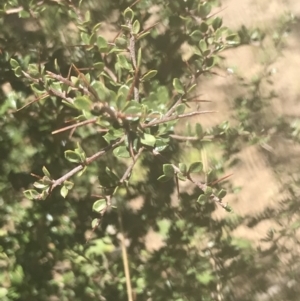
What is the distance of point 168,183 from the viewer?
1.20m

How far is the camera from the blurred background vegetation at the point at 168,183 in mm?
1123

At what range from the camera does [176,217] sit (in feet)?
3.91

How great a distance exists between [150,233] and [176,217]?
81mm

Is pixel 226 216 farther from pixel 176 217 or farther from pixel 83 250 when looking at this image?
pixel 83 250

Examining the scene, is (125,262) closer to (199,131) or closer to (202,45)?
(199,131)

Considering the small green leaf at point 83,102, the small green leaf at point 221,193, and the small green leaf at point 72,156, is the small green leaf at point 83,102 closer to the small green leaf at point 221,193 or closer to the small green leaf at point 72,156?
the small green leaf at point 72,156

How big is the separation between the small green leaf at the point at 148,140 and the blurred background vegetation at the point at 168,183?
Answer: 220 millimetres

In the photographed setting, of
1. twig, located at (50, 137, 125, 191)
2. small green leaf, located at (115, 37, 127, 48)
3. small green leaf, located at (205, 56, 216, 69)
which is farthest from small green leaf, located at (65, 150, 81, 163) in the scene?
small green leaf, located at (205, 56, 216, 69)

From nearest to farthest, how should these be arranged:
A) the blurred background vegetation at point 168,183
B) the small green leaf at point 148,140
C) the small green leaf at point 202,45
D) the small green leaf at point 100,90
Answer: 1. the small green leaf at point 100,90
2. the small green leaf at point 148,140
3. the small green leaf at point 202,45
4. the blurred background vegetation at point 168,183

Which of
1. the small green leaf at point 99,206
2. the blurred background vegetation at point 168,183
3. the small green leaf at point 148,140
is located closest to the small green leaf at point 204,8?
the blurred background vegetation at point 168,183

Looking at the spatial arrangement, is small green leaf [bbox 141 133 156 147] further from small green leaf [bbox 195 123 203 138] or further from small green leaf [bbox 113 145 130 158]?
small green leaf [bbox 195 123 203 138]

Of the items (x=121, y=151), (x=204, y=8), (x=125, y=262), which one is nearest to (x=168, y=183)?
(x=125, y=262)

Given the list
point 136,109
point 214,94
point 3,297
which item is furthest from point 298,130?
point 3,297

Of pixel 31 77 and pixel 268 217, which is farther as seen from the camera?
pixel 268 217
